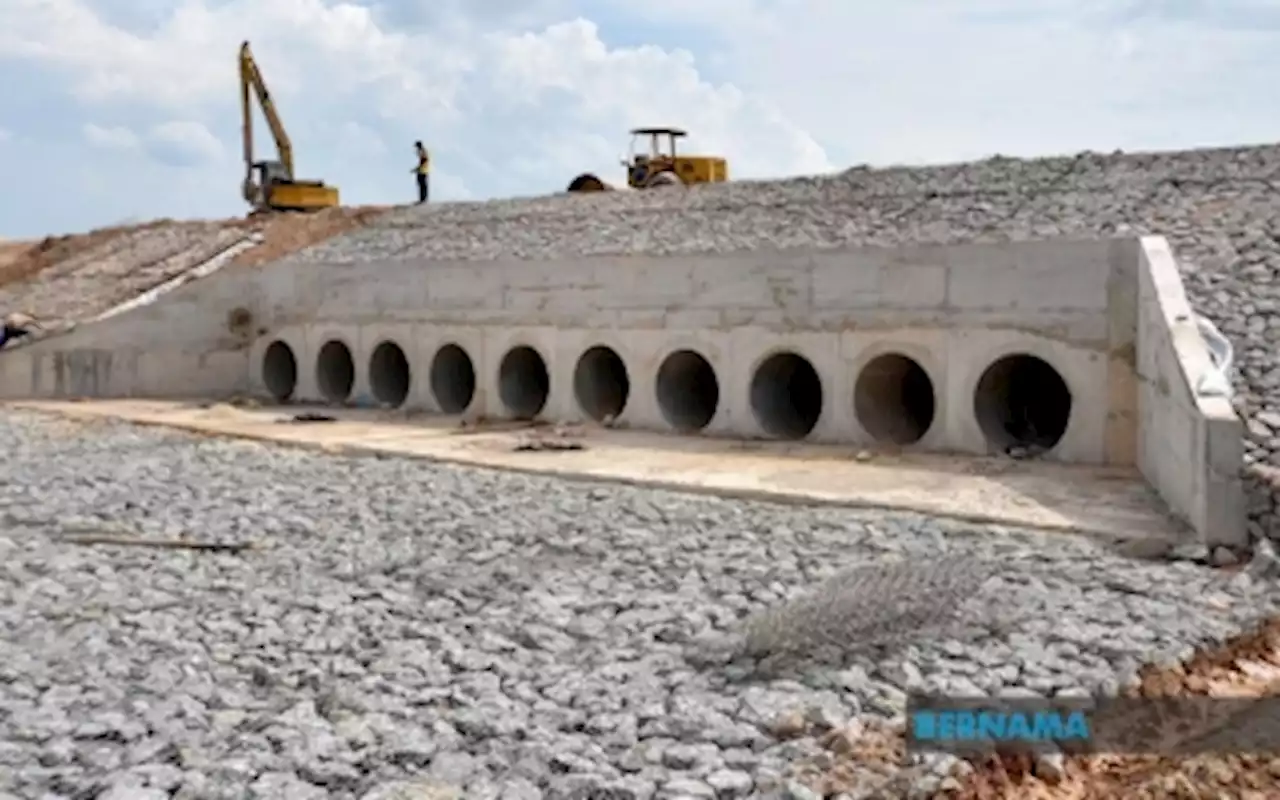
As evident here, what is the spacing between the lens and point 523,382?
16.9 m

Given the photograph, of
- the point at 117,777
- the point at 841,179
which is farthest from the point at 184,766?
the point at 841,179

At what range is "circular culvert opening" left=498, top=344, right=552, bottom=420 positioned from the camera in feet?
53.2

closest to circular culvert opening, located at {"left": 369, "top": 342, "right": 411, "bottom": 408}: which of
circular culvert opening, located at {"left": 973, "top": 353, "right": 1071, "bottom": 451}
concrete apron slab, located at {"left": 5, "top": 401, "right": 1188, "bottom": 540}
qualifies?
concrete apron slab, located at {"left": 5, "top": 401, "right": 1188, "bottom": 540}

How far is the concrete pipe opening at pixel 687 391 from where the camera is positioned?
14.6 m

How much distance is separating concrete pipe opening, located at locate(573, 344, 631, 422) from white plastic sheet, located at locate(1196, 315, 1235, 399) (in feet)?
24.2

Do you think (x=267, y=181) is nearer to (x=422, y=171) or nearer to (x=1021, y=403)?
(x=422, y=171)

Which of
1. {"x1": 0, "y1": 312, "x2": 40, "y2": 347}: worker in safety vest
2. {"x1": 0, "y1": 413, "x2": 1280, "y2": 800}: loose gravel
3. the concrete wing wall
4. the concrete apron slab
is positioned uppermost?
{"x1": 0, "y1": 312, "x2": 40, "y2": 347}: worker in safety vest

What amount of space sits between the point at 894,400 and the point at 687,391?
2.83m

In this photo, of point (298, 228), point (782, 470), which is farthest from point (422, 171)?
point (782, 470)

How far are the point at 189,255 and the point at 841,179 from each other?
1348cm

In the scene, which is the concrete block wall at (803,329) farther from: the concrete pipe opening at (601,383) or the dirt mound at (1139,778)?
the dirt mound at (1139,778)

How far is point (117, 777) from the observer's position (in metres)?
4.42

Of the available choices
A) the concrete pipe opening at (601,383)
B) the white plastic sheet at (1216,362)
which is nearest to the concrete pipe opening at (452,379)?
the concrete pipe opening at (601,383)

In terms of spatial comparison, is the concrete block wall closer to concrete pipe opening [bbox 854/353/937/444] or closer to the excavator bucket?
concrete pipe opening [bbox 854/353/937/444]
